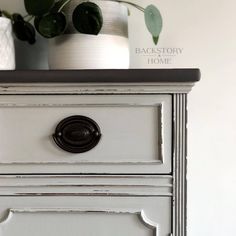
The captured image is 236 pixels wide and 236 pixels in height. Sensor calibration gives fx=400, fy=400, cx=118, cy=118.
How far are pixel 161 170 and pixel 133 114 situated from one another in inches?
4.4

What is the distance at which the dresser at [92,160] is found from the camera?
27.8 inches

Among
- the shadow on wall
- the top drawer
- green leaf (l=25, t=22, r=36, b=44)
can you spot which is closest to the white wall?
the shadow on wall

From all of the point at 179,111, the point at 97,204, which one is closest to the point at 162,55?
the point at 179,111

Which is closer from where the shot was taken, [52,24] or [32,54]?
[52,24]

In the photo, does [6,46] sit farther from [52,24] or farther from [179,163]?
[179,163]

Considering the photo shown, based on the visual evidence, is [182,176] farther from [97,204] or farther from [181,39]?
[181,39]

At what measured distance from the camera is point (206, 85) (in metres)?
1.09

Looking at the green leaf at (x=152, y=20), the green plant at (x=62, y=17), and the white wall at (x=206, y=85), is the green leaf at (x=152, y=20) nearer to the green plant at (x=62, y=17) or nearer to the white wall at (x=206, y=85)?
the green plant at (x=62, y=17)

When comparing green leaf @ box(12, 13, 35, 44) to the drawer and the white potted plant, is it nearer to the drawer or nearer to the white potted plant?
the white potted plant

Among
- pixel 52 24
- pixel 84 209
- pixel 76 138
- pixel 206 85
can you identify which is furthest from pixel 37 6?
pixel 206 85

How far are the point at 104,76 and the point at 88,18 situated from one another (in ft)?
0.44

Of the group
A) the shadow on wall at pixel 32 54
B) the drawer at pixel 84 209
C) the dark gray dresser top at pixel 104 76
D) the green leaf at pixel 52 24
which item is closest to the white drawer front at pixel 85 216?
the drawer at pixel 84 209

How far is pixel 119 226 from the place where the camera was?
72 centimetres

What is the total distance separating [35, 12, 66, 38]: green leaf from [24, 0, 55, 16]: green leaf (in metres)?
0.02
